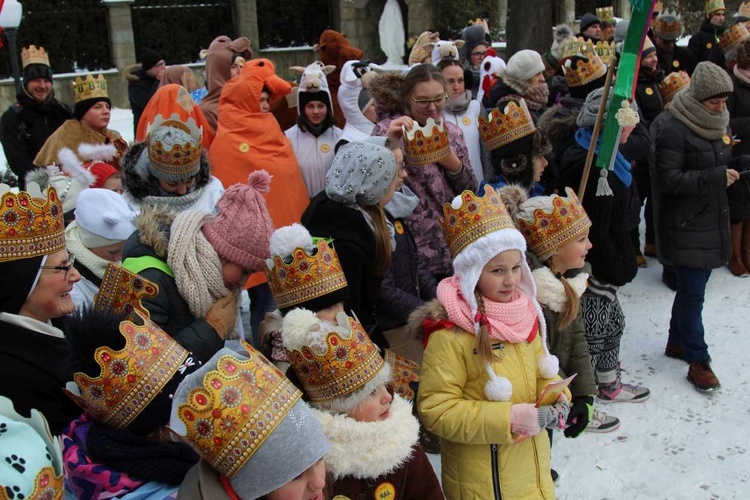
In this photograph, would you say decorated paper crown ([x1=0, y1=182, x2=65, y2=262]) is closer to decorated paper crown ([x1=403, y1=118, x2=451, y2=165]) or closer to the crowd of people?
the crowd of people

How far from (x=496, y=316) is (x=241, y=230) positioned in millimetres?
1088

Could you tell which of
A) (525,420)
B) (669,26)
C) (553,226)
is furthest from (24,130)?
(669,26)

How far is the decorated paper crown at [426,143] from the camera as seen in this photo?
4.21 m

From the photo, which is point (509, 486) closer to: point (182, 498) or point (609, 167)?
point (182, 498)

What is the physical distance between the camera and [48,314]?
98.3 inches

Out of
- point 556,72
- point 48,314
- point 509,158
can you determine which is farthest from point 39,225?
point 556,72

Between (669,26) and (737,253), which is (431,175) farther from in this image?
(669,26)

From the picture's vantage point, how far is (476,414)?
2775 mm

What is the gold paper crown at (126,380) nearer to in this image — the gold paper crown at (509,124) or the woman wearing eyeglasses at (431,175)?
the woman wearing eyeglasses at (431,175)

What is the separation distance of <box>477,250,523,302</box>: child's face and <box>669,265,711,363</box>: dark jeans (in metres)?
2.58

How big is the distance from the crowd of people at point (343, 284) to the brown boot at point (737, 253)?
487mm

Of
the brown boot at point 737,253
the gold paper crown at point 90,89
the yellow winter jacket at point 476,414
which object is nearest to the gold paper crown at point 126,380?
the yellow winter jacket at point 476,414

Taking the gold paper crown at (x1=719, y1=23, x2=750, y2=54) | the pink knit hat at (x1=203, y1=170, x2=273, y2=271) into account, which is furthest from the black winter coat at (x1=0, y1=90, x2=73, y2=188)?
the gold paper crown at (x1=719, y1=23, x2=750, y2=54)

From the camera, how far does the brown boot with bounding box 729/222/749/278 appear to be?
6.71 m
